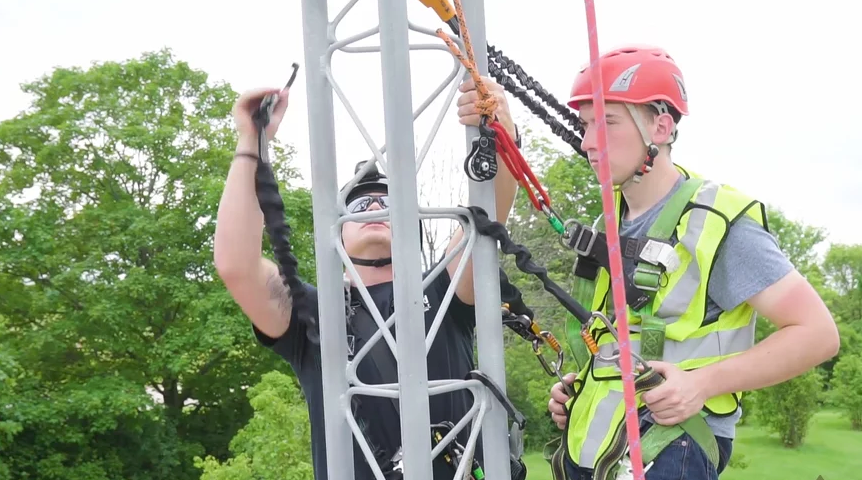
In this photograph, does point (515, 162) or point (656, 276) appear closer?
point (656, 276)

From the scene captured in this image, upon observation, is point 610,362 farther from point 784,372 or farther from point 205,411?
point 205,411

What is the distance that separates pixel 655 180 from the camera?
2.04 metres

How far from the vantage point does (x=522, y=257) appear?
220cm

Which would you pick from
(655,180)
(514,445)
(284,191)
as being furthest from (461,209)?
(284,191)

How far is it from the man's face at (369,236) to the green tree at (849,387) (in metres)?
19.2

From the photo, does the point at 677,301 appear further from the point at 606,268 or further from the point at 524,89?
the point at 524,89

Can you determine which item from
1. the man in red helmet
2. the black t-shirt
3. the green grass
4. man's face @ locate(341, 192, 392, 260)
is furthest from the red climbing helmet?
the green grass

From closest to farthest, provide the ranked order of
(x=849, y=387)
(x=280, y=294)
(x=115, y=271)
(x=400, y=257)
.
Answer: (x=400, y=257)
(x=280, y=294)
(x=115, y=271)
(x=849, y=387)

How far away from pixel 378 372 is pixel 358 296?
0.90ft

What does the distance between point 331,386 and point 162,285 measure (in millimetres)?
14198

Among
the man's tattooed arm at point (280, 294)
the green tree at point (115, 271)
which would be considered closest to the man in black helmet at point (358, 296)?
the man's tattooed arm at point (280, 294)

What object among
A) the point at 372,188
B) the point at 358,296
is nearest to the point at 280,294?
the point at 358,296

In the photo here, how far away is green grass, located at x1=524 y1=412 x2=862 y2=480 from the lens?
59.5 feet

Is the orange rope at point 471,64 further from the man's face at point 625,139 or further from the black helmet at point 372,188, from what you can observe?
the black helmet at point 372,188
